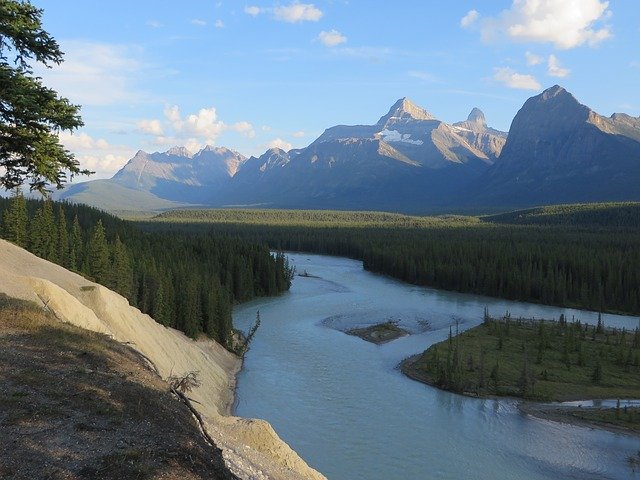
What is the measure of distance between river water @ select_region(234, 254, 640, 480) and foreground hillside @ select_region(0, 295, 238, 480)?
17.7 m

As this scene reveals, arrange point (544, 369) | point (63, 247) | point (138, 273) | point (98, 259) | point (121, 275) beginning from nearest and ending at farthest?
1. point (544, 369)
2. point (121, 275)
3. point (98, 259)
4. point (138, 273)
5. point (63, 247)

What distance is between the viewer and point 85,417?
1476 cm

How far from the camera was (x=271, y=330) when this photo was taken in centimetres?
7212

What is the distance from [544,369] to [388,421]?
2156 cm

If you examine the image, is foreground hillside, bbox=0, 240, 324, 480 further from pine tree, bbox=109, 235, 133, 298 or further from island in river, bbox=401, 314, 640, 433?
island in river, bbox=401, 314, 640, 433

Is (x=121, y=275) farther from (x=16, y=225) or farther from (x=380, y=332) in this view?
(x=380, y=332)

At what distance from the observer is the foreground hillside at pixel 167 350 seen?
2175 cm

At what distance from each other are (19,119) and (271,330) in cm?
5334

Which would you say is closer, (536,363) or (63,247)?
(536,363)

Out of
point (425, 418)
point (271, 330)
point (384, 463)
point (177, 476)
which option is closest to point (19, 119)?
point (177, 476)

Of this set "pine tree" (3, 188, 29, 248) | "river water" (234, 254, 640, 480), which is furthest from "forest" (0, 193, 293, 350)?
"river water" (234, 254, 640, 480)

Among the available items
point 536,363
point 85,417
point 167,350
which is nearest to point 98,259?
point 167,350

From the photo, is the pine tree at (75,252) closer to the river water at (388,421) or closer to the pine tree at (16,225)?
the pine tree at (16,225)

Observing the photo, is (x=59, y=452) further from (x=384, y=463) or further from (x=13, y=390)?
(x=384, y=463)
